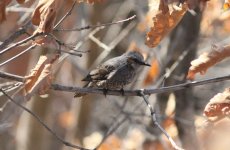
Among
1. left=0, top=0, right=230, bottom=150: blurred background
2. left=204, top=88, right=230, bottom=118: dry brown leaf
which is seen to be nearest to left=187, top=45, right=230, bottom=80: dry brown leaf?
left=204, top=88, right=230, bottom=118: dry brown leaf

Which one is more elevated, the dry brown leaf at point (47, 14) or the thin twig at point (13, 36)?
the dry brown leaf at point (47, 14)

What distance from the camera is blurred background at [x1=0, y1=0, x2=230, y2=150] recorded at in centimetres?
576

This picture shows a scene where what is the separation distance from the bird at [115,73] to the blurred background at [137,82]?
36 cm

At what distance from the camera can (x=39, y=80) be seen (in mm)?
3072

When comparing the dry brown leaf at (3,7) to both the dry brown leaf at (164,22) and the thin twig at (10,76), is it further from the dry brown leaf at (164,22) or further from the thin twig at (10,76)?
the dry brown leaf at (164,22)

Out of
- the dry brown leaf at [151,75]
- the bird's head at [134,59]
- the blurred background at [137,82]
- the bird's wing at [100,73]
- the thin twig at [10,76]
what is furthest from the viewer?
the dry brown leaf at [151,75]

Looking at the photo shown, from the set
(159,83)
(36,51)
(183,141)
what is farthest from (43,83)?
(36,51)

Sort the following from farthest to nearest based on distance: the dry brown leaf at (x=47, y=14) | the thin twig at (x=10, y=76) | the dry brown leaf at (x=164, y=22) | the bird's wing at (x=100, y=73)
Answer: the bird's wing at (x=100, y=73) < the dry brown leaf at (x=164, y=22) < the thin twig at (x=10, y=76) < the dry brown leaf at (x=47, y=14)

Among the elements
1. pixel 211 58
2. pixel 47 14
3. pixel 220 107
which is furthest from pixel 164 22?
pixel 47 14

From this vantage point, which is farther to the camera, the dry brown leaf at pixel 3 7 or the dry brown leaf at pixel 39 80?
the dry brown leaf at pixel 39 80

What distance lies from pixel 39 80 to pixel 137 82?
4.13 metres

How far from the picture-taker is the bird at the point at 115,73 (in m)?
4.75

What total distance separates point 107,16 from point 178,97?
3248 mm

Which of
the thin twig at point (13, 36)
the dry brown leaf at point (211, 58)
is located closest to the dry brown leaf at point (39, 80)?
the thin twig at point (13, 36)
